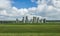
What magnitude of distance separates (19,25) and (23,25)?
3.02m

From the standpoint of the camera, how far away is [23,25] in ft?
149

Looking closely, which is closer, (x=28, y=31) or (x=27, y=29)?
(x=28, y=31)

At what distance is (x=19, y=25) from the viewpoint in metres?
42.4

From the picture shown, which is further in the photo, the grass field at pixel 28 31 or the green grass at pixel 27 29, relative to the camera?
the green grass at pixel 27 29

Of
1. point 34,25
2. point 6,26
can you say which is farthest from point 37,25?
point 6,26

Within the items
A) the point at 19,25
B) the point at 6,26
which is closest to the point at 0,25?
the point at 6,26

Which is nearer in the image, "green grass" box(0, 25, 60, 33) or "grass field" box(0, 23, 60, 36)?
"grass field" box(0, 23, 60, 36)

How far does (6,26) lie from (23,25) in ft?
17.6

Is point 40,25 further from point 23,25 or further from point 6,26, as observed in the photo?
point 6,26

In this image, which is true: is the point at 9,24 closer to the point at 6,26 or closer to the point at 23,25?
the point at 6,26

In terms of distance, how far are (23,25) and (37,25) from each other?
409 centimetres

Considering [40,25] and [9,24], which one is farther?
[40,25]

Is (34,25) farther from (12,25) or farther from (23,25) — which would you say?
(12,25)

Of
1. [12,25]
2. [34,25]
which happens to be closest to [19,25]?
[12,25]
